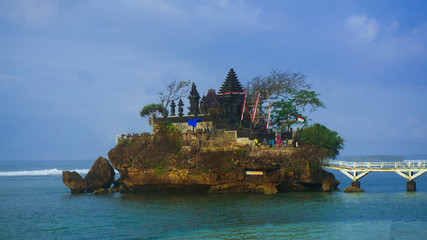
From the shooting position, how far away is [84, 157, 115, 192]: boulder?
57250 millimetres

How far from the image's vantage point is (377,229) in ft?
105

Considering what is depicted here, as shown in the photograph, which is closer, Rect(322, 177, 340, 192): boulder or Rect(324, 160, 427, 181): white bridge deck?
Rect(324, 160, 427, 181): white bridge deck

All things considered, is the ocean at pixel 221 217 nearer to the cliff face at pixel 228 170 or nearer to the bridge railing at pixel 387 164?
the cliff face at pixel 228 170

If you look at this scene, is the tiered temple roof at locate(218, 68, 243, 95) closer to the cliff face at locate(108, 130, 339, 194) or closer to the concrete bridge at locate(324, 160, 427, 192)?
the cliff face at locate(108, 130, 339, 194)

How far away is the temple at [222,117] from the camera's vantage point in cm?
5566

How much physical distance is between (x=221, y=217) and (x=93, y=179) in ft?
82.6

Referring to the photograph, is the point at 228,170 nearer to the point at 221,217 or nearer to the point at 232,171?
the point at 232,171

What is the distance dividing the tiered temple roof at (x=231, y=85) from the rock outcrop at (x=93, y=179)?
56.1ft

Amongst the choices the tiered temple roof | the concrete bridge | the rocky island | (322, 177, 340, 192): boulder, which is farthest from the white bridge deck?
the tiered temple roof

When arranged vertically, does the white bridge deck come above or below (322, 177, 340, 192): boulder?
above

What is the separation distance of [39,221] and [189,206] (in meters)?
12.1

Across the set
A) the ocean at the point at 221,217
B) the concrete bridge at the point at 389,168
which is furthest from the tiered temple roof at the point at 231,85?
the ocean at the point at 221,217

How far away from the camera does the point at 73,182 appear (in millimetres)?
56188

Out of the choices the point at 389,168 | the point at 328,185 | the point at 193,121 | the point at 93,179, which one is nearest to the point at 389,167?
the point at 389,168
